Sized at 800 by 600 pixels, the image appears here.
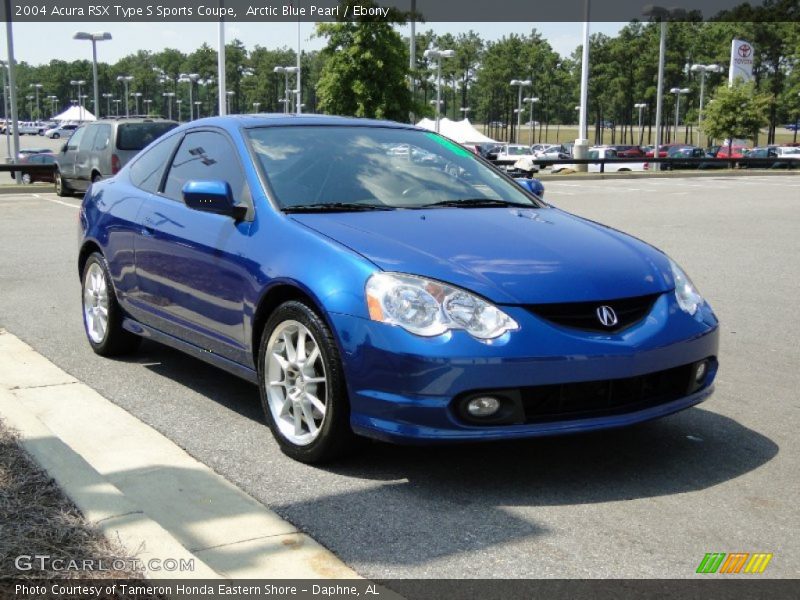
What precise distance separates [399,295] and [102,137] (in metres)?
16.4

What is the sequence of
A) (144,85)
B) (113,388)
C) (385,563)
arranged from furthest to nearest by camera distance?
(144,85) < (113,388) < (385,563)

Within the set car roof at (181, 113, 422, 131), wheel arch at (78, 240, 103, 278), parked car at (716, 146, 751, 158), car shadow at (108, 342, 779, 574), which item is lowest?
parked car at (716, 146, 751, 158)

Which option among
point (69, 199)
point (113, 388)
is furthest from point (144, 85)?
point (113, 388)

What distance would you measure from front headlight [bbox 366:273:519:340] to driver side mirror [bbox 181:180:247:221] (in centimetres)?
113

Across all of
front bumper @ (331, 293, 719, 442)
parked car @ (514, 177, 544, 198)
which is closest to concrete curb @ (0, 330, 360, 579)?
front bumper @ (331, 293, 719, 442)

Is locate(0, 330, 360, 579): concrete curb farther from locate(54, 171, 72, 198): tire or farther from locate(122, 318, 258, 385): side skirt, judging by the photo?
locate(54, 171, 72, 198): tire

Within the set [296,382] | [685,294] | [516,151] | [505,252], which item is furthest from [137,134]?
[516,151]

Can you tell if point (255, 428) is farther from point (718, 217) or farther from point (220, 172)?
point (718, 217)

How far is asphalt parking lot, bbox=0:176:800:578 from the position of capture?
11.4 feet

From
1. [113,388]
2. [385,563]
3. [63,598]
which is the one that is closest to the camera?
[63,598]

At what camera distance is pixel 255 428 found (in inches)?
198

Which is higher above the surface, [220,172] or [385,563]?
[220,172]

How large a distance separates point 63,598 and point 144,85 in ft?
538

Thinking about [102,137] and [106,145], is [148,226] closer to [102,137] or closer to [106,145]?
[106,145]
